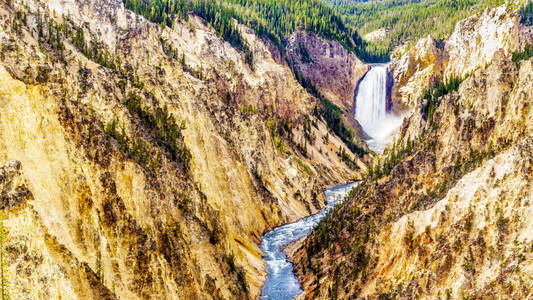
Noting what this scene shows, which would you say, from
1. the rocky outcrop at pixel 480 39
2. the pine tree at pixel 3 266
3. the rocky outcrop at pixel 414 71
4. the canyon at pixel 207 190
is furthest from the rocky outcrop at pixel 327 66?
the pine tree at pixel 3 266

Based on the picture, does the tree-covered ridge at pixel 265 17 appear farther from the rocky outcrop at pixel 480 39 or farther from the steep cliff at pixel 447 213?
the steep cliff at pixel 447 213

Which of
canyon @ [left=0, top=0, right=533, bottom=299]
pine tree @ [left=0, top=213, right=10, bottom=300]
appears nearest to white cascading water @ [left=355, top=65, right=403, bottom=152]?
canyon @ [left=0, top=0, right=533, bottom=299]

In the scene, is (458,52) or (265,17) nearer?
(458,52)

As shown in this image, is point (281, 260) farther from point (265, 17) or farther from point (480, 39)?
point (265, 17)

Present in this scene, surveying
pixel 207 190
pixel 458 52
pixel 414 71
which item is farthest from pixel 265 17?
pixel 207 190

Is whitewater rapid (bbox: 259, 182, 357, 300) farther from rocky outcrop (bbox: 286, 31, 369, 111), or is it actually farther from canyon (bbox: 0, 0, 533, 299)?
rocky outcrop (bbox: 286, 31, 369, 111)

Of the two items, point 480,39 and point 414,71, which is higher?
point 480,39
